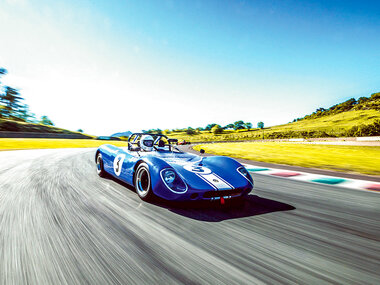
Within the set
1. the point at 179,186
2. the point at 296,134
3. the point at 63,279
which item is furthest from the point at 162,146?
the point at 296,134

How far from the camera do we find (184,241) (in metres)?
2.12

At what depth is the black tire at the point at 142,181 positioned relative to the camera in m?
3.43

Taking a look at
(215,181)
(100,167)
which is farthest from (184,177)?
(100,167)

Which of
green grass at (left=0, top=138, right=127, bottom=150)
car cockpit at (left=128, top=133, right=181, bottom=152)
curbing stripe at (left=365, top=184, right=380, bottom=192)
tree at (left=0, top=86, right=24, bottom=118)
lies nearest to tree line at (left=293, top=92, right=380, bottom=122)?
curbing stripe at (left=365, top=184, right=380, bottom=192)

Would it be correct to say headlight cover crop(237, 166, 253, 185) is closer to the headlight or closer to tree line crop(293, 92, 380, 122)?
the headlight

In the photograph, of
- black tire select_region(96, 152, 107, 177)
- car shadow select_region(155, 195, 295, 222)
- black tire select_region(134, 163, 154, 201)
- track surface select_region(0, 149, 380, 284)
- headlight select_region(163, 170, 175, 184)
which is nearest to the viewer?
track surface select_region(0, 149, 380, 284)

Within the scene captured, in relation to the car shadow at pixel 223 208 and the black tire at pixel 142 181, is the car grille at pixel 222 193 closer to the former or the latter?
the car shadow at pixel 223 208

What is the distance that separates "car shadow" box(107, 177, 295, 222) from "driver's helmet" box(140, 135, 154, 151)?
1.54 metres

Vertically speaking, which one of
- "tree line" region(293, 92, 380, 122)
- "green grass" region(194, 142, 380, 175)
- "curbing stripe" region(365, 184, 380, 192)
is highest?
"tree line" region(293, 92, 380, 122)

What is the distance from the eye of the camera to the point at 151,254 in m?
1.87

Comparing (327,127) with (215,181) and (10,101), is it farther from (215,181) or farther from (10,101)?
(10,101)

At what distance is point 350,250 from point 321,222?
2.35ft

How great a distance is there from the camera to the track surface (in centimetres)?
159

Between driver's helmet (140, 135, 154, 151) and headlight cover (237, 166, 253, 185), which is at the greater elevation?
driver's helmet (140, 135, 154, 151)
